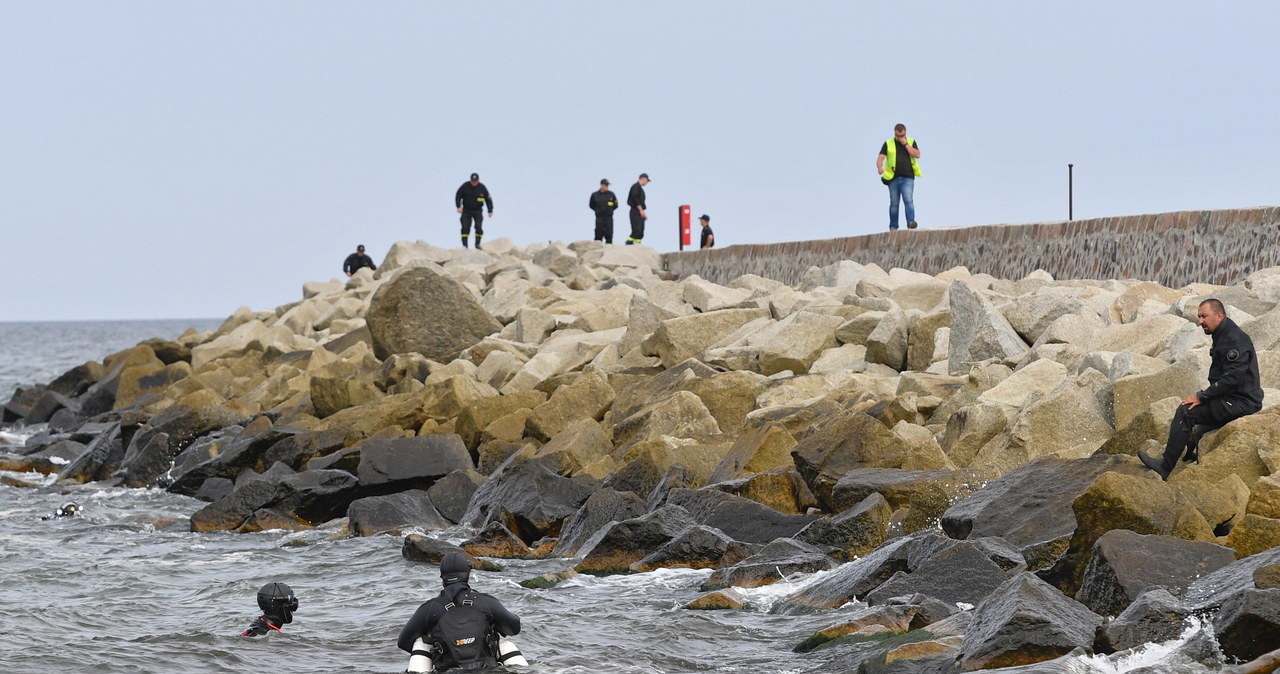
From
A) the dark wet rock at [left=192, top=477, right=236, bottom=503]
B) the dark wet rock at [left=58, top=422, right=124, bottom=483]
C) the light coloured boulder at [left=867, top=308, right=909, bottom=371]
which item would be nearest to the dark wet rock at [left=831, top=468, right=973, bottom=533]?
the light coloured boulder at [left=867, top=308, right=909, bottom=371]

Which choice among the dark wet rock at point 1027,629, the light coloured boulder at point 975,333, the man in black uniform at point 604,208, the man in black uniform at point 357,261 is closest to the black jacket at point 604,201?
the man in black uniform at point 604,208

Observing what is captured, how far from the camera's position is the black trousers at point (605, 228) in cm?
3170

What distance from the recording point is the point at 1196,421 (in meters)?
9.48

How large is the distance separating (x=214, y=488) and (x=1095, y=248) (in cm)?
1045

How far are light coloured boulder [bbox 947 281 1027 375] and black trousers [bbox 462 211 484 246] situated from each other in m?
19.7

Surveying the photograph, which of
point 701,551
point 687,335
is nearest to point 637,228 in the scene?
point 687,335

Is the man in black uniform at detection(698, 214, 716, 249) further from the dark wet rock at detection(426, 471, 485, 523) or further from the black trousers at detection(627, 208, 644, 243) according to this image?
the dark wet rock at detection(426, 471, 485, 523)

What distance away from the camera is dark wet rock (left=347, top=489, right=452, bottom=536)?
43.5 ft

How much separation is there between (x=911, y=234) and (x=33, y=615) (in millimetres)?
13250

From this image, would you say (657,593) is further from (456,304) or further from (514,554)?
(456,304)

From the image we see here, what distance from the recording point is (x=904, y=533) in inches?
398

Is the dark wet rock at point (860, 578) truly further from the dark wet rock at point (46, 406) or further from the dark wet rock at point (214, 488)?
the dark wet rock at point (46, 406)

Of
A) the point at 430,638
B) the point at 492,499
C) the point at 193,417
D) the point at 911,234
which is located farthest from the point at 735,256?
the point at 430,638

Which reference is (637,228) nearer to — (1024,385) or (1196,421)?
(1024,385)
